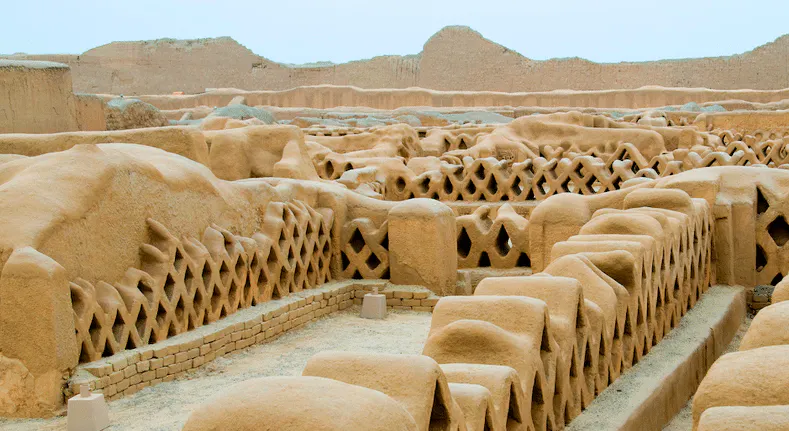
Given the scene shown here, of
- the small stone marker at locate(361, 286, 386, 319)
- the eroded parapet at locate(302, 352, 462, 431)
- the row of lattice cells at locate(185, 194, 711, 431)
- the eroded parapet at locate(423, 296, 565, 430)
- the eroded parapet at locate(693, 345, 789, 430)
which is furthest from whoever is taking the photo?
the small stone marker at locate(361, 286, 386, 319)

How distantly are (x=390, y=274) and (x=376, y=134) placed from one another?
25.2 ft

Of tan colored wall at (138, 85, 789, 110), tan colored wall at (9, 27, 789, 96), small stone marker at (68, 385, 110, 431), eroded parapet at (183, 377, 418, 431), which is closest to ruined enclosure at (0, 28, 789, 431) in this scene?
eroded parapet at (183, 377, 418, 431)

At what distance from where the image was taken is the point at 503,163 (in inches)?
452

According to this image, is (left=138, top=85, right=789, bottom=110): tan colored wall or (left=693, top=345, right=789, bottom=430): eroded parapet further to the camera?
(left=138, top=85, right=789, bottom=110): tan colored wall

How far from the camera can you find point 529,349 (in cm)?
361

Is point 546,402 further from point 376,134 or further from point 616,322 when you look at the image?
point 376,134

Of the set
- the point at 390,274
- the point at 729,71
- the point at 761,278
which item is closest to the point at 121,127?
the point at 390,274

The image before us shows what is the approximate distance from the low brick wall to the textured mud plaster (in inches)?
5.7

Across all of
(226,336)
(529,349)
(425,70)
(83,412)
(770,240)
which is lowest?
(226,336)

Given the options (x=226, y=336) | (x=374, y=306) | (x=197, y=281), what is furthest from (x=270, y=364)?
(x=374, y=306)

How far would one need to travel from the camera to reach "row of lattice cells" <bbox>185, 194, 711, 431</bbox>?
227 cm

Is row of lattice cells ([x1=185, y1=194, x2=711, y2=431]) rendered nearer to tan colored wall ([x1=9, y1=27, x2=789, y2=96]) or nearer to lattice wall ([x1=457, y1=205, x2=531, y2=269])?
lattice wall ([x1=457, y1=205, x2=531, y2=269])

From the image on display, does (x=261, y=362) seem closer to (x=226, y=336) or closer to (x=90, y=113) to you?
(x=226, y=336)

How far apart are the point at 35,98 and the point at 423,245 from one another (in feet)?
13.8
